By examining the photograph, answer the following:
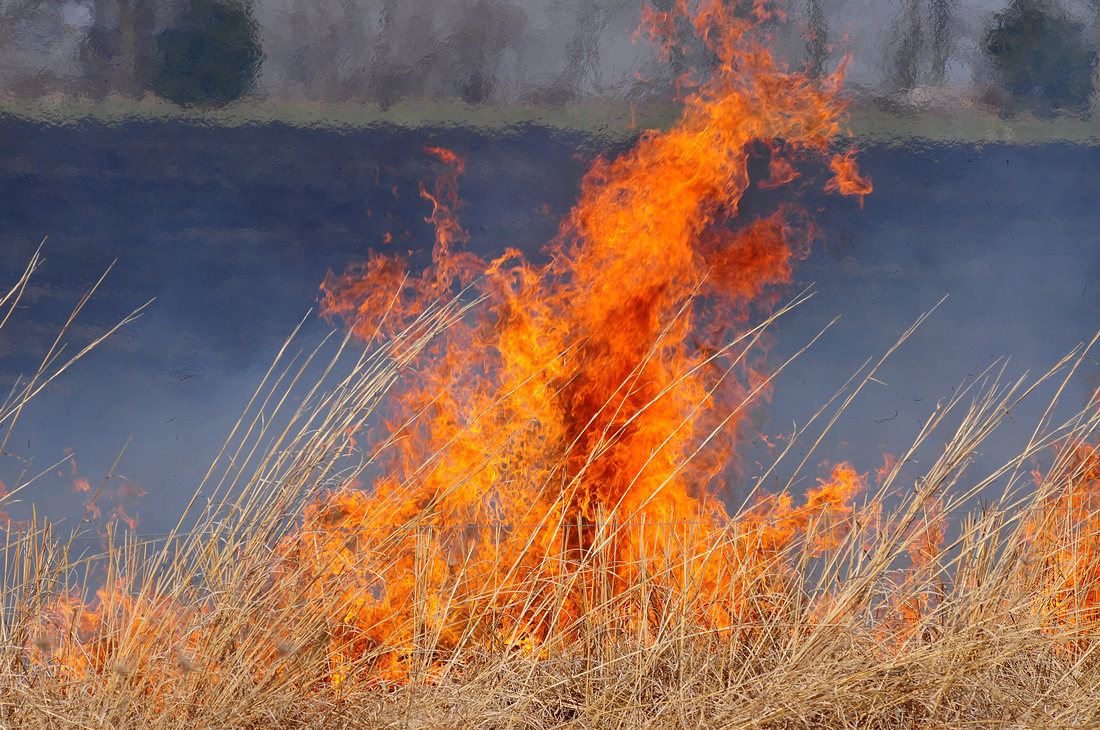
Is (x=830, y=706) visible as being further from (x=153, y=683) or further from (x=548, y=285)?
(x=548, y=285)

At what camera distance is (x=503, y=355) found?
2.79 metres

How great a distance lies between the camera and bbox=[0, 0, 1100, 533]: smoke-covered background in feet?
8.64

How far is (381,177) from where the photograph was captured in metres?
2.69

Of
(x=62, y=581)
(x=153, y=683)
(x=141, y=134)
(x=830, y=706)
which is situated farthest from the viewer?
(x=141, y=134)

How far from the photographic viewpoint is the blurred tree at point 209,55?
263 centimetres

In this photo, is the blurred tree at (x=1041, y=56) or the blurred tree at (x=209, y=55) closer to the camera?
the blurred tree at (x=209, y=55)

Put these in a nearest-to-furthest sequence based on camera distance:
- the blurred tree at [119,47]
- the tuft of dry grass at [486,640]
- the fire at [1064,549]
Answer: the tuft of dry grass at [486,640]
the fire at [1064,549]
the blurred tree at [119,47]

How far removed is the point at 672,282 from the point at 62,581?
197cm

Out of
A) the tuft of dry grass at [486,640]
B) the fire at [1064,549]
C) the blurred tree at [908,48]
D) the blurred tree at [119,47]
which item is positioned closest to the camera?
the tuft of dry grass at [486,640]

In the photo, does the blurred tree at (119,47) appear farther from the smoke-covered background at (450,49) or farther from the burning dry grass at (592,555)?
the burning dry grass at (592,555)

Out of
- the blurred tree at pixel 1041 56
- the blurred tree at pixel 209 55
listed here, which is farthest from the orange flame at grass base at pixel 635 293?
the blurred tree at pixel 209 55

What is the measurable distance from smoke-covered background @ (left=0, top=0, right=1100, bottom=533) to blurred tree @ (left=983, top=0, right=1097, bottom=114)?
0.03ft

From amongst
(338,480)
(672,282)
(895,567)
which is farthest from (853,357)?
(338,480)

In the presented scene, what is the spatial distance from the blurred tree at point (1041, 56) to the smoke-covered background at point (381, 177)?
1cm
